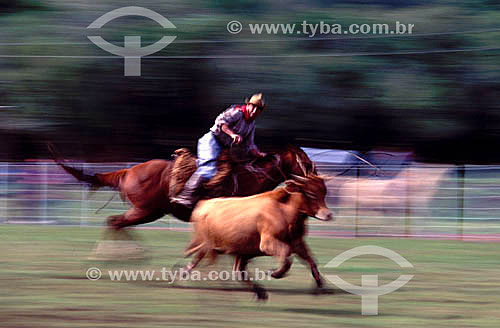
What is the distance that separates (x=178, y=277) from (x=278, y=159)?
1.45m

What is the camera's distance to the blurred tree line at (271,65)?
13.0 m

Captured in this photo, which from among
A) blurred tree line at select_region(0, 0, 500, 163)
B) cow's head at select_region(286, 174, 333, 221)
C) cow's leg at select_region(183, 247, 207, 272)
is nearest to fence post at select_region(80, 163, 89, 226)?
blurred tree line at select_region(0, 0, 500, 163)

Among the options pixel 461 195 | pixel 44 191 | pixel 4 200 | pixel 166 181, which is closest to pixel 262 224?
pixel 166 181

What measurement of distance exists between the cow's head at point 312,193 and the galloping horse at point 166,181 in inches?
13.7

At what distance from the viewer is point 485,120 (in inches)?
551

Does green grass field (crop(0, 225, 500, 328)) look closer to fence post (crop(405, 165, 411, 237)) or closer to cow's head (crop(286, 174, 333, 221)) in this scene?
cow's head (crop(286, 174, 333, 221))

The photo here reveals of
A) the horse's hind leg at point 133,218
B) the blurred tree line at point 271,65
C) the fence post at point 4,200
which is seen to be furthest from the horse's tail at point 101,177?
the fence post at point 4,200

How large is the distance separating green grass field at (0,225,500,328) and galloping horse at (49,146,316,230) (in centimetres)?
59

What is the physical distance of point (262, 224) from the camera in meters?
6.40

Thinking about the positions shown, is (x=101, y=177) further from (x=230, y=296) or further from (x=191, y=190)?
(x=230, y=296)

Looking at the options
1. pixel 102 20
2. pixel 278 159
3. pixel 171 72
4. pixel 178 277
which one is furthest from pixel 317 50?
pixel 178 277

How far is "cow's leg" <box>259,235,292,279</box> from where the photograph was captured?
628cm

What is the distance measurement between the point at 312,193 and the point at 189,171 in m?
1.82

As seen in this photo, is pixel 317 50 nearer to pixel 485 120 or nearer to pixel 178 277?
pixel 485 120
